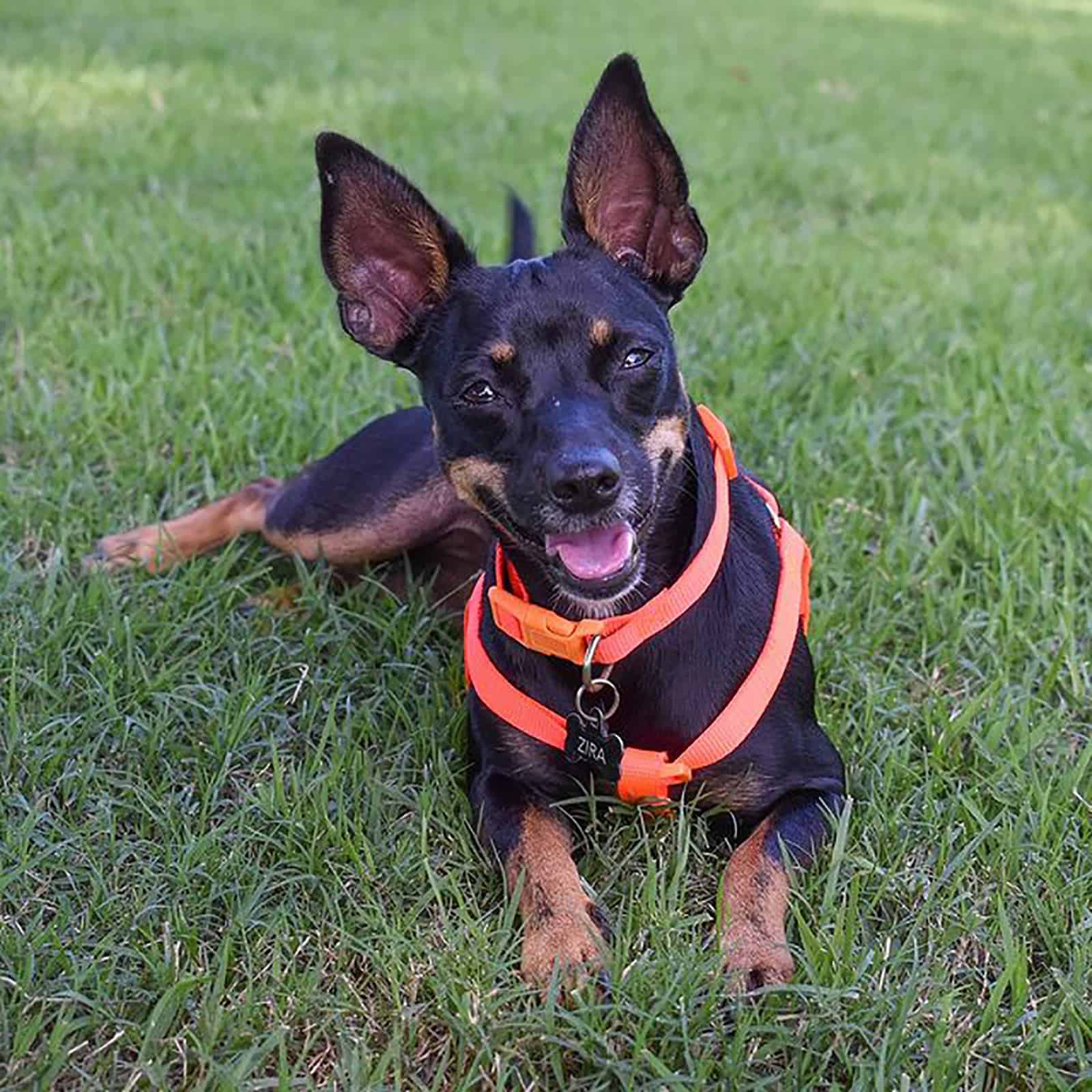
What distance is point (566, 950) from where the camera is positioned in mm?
2352

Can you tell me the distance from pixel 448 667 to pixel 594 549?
0.85 meters

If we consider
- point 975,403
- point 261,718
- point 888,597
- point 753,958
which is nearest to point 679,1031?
point 753,958

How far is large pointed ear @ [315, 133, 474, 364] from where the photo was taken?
272cm

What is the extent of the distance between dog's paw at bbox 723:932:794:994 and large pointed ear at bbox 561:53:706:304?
4.22 feet

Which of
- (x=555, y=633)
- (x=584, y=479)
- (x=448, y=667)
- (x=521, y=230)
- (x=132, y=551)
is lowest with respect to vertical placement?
(x=132, y=551)

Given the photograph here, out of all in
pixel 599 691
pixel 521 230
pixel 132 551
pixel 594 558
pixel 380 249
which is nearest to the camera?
pixel 594 558

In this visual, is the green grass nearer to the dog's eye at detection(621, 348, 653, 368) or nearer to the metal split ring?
the metal split ring

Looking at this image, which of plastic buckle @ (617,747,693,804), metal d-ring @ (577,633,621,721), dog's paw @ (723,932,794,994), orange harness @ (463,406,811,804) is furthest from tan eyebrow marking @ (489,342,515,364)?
dog's paw @ (723,932,794,994)

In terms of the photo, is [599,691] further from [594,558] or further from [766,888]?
[766,888]

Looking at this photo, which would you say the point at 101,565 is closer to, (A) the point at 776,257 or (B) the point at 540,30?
(A) the point at 776,257

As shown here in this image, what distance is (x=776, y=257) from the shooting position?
18.5 ft

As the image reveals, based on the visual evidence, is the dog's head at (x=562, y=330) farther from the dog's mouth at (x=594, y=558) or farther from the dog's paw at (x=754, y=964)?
the dog's paw at (x=754, y=964)

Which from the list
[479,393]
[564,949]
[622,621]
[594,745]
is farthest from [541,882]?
[479,393]

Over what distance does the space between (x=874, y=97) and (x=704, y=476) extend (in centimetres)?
706
